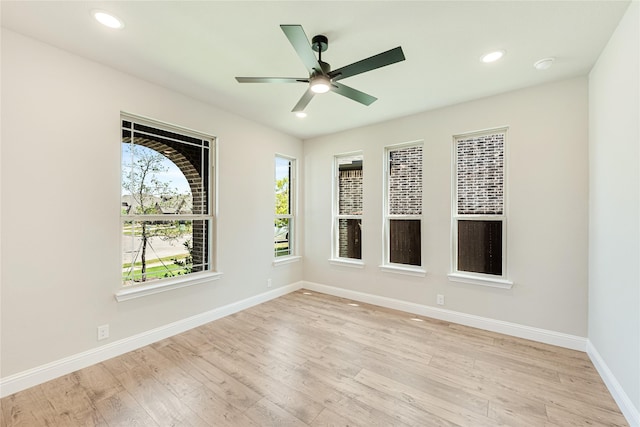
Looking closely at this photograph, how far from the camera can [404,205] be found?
155 inches

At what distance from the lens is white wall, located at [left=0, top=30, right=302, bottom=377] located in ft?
6.79

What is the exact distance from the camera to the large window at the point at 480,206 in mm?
3195

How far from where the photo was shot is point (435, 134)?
356 centimetres

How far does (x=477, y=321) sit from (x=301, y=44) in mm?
3496

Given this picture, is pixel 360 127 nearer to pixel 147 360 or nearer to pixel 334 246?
pixel 334 246

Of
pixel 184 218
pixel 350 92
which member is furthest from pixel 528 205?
pixel 184 218

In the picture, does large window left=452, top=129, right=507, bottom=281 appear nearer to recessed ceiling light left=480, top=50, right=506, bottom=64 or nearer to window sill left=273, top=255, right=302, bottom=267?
recessed ceiling light left=480, top=50, right=506, bottom=64

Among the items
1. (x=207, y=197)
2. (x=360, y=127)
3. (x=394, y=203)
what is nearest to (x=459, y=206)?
(x=394, y=203)

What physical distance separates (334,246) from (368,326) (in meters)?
1.63

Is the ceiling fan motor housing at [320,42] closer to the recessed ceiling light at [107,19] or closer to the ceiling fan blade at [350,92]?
the ceiling fan blade at [350,92]

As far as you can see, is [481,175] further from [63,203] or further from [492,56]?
[63,203]

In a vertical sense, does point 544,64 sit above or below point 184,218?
above

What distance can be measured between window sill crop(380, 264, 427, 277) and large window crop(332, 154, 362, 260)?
1.81 feet

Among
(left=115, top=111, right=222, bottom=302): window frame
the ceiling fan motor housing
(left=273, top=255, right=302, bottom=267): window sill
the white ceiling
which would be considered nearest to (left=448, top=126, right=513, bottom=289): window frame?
the white ceiling
